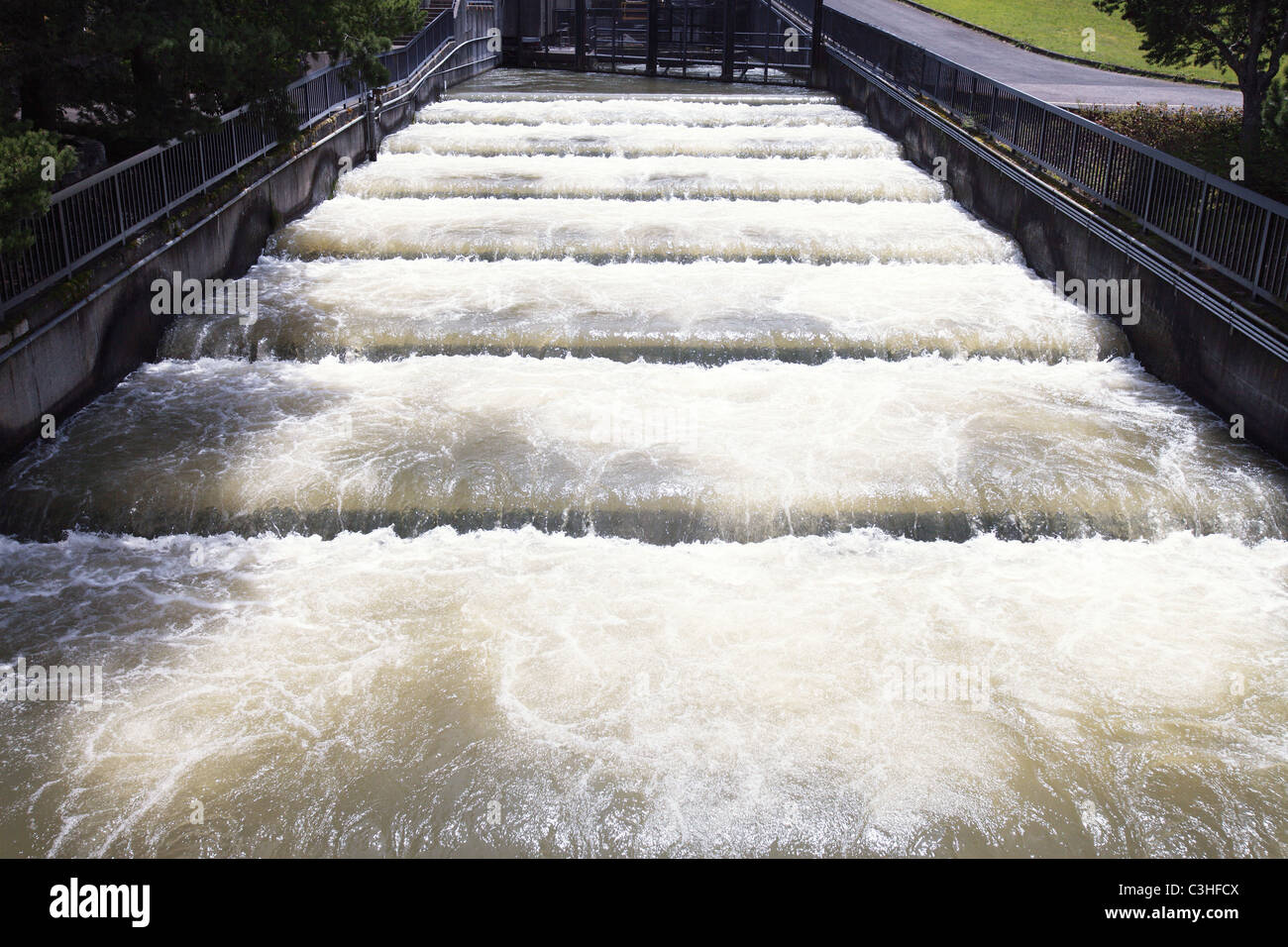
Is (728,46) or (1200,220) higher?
(728,46)

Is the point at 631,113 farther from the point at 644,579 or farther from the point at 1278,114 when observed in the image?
→ the point at 644,579

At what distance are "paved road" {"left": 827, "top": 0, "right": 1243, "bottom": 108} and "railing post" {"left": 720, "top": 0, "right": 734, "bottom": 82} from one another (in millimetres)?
5625

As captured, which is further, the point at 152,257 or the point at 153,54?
the point at 152,257

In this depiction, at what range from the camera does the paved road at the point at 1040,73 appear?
81.2ft

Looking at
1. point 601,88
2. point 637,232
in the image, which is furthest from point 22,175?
point 601,88

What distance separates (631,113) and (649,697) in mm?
19075

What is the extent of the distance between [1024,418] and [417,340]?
644 cm

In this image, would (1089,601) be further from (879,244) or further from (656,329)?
(879,244)

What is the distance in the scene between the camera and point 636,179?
1852cm

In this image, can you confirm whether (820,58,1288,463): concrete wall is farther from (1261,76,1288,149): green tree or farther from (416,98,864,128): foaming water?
(416,98,864,128): foaming water

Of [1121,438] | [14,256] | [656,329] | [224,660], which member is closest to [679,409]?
[656,329]

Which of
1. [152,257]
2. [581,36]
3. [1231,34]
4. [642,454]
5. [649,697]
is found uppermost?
[581,36]

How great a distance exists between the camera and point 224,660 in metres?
7.55

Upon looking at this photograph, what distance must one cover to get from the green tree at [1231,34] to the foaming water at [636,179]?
3.87 m
